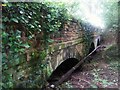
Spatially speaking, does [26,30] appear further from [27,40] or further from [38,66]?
[38,66]

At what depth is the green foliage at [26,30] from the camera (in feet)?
7.67

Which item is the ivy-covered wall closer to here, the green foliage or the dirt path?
the green foliage

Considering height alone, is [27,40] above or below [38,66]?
above

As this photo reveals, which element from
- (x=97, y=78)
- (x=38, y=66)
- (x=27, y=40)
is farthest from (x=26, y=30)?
(x=97, y=78)

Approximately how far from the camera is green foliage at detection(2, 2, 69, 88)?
92.1 inches

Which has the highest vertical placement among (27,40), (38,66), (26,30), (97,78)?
(26,30)

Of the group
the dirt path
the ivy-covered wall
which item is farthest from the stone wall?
the dirt path

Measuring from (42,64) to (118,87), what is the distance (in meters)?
2.22

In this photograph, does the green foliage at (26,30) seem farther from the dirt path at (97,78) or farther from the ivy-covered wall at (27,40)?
the dirt path at (97,78)

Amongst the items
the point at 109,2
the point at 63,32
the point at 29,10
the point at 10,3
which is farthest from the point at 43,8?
the point at 109,2

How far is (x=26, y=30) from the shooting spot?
9.20ft

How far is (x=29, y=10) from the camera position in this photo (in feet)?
9.25

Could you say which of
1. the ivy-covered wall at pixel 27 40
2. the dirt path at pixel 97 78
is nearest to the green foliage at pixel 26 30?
the ivy-covered wall at pixel 27 40

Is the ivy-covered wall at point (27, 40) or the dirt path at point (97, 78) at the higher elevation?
the ivy-covered wall at point (27, 40)
